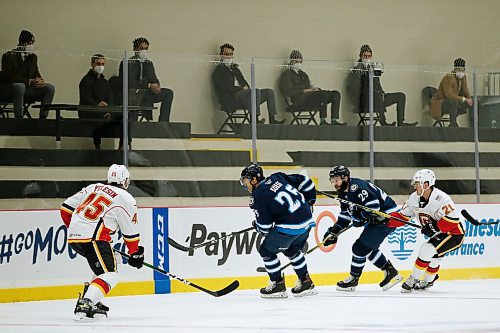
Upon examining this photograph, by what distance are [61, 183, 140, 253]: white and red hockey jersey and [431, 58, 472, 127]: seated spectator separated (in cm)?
504

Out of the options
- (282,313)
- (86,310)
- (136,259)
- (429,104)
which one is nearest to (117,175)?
(136,259)

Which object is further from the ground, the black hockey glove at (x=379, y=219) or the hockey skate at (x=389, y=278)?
the black hockey glove at (x=379, y=219)

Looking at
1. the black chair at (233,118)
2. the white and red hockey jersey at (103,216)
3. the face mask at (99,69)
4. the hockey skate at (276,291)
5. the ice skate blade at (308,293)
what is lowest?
the ice skate blade at (308,293)

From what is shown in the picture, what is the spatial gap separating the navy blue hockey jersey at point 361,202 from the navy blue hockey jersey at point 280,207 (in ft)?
1.85

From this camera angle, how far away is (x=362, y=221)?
8.88 metres

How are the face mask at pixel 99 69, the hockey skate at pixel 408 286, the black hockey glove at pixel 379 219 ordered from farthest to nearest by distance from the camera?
the face mask at pixel 99 69 < the black hockey glove at pixel 379 219 < the hockey skate at pixel 408 286

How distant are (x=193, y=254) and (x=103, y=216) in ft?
7.49

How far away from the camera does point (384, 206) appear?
891cm

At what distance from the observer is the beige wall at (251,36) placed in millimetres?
9961

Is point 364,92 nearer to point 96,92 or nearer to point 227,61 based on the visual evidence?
point 227,61

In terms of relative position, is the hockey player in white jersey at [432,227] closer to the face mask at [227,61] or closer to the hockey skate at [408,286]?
the hockey skate at [408,286]

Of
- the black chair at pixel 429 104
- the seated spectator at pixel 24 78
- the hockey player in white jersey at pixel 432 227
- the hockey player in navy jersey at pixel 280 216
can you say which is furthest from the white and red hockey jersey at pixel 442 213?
the seated spectator at pixel 24 78

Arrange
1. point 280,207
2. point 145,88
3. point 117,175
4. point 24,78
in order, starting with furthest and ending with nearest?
point 145,88 < point 24,78 < point 280,207 < point 117,175

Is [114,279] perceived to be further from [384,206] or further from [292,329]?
[384,206]
